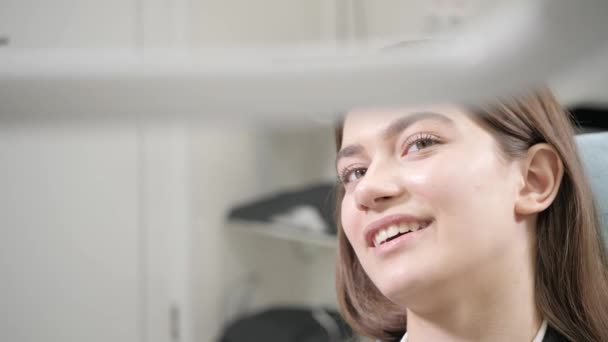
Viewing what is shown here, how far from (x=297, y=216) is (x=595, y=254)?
50.7 inches

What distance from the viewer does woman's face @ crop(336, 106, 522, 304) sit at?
867mm

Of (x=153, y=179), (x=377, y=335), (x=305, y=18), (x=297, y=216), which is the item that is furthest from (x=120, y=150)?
(x=377, y=335)

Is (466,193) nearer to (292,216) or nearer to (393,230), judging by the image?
(393,230)

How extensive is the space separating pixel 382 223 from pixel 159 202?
146 cm

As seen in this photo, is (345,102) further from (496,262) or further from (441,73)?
(496,262)

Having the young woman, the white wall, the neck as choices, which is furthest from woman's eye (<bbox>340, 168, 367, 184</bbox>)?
the white wall

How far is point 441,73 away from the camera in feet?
0.81

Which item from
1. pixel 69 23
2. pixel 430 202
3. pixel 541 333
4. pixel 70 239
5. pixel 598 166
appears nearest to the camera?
pixel 430 202

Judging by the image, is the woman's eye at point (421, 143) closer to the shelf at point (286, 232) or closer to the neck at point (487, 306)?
the neck at point (487, 306)

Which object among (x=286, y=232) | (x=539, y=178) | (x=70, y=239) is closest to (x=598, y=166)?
(x=539, y=178)

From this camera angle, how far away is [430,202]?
870mm

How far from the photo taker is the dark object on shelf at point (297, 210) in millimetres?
2166

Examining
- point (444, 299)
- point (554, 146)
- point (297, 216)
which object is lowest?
point (297, 216)

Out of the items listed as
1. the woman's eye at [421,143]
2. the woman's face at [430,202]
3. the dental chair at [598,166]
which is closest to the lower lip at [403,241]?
the woman's face at [430,202]
